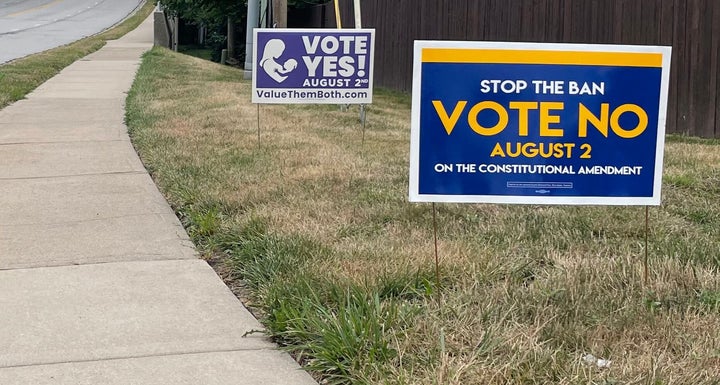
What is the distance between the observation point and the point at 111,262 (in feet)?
15.7

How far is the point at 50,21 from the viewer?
136ft

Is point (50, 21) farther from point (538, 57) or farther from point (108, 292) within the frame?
point (538, 57)

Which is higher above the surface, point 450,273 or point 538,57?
point 538,57

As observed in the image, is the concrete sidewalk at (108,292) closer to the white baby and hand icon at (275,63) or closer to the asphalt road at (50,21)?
the white baby and hand icon at (275,63)

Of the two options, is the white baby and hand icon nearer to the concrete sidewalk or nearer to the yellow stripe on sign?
the concrete sidewalk

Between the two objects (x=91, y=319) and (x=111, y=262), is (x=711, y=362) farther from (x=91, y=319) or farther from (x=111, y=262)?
(x=111, y=262)

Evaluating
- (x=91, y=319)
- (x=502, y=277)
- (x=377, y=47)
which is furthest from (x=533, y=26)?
(x=91, y=319)

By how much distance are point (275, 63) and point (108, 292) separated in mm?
4955

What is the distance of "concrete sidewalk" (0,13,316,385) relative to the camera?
10.9 feet

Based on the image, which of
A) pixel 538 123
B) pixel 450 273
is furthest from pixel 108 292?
pixel 538 123

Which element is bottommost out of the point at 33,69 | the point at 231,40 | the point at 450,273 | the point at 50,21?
the point at 450,273

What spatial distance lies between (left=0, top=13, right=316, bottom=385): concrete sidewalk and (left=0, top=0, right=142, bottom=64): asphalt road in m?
15.8

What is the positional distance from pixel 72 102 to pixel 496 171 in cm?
1054

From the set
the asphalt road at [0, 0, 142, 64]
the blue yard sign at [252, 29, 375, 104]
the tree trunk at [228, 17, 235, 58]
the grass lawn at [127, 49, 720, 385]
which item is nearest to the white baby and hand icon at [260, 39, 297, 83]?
the blue yard sign at [252, 29, 375, 104]
